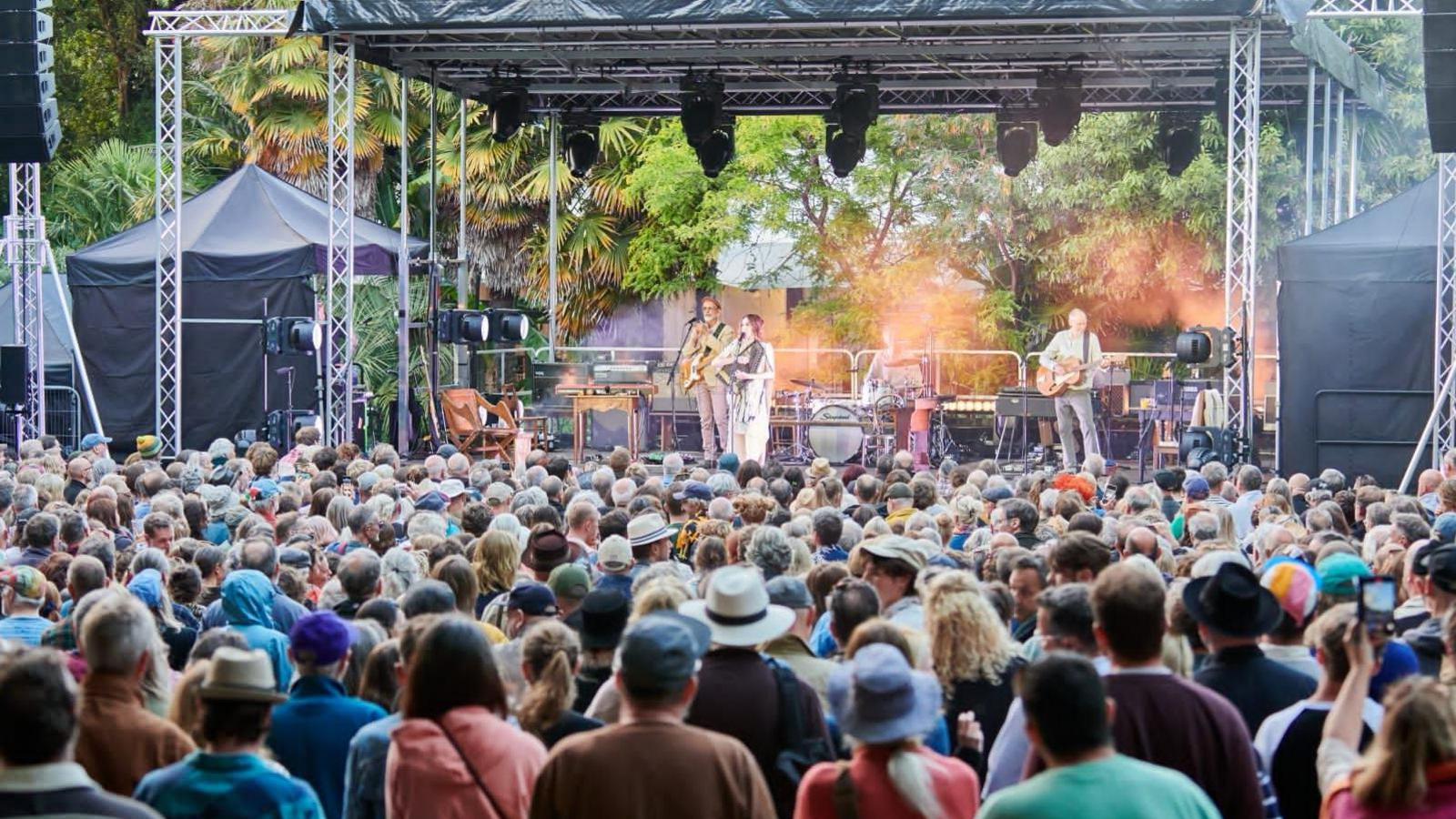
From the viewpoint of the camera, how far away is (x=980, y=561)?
8.75 m

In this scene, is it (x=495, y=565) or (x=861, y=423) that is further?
(x=861, y=423)

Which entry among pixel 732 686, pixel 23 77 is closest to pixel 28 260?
pixel 23 77

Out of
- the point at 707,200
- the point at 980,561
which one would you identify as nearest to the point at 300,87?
the point at 707,200

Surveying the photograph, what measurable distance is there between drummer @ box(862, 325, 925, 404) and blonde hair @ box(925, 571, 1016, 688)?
56.4 ft

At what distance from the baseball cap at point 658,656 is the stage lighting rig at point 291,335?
1583 centimetres

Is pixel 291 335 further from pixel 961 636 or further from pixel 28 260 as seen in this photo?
pixel 961 636

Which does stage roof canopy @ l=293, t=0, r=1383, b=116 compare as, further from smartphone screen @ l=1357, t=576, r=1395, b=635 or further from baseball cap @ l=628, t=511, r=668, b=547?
smartphone screen @ l=1357, t=576, r=1395, b=635

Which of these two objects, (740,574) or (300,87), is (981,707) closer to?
(740,574)

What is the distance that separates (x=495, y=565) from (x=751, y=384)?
13.2 m

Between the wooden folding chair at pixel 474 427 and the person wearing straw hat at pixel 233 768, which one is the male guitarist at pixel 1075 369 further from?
the person wearing straw hat at pixel 233 768

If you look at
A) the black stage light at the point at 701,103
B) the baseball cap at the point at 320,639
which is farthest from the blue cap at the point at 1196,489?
the black stage light at the point at 701,103

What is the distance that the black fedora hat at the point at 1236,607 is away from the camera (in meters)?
5.25

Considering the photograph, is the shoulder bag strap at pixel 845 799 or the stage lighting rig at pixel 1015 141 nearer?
the shoulder bag strap at pixel 845 799

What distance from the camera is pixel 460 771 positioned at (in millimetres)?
4566
